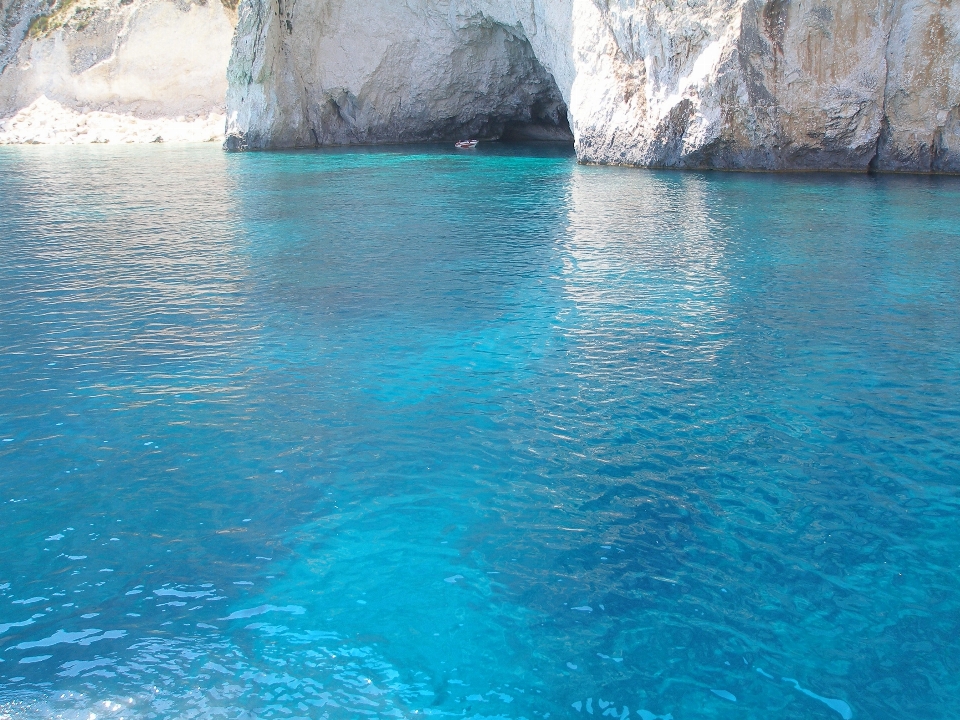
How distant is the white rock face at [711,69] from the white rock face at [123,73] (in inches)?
334

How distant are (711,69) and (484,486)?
17533 mm

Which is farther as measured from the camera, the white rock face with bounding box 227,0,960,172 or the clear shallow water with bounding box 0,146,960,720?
the white rock face with bounding box 227,0,960,172

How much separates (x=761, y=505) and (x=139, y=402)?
4.84 m

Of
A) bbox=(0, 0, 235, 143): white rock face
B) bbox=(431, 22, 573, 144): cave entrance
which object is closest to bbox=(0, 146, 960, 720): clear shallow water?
Result: bbox=(431, 22, 573, 144): cave entrance

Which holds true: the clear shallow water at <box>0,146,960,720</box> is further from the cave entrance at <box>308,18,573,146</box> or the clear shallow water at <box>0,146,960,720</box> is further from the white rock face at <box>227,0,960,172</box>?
the cave entrance at <box>308,18,573,146</box>

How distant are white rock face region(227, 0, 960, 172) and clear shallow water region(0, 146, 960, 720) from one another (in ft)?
31.3

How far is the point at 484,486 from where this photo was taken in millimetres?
5516

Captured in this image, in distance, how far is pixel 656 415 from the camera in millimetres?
6488

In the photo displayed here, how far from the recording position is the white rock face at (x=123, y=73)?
40.5 metres

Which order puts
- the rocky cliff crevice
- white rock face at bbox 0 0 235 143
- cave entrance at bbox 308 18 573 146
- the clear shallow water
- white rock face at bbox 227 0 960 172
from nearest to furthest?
1. the clear shallow water
2. white rock face at bbox 227 0 960 172
3. the rocky cliff crevice
4. cave entrance at bbox 308 18 573 146
5. white rock face at bbox 0 0 235 143

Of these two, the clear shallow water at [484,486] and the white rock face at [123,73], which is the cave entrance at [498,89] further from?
the clear shallow water at [484,486]

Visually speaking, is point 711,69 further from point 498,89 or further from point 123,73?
point 123,73

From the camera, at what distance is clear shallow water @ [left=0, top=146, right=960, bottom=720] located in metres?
3.88

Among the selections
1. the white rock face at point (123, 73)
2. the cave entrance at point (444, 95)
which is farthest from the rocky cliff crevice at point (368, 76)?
the white rock face at point (123, 73)
